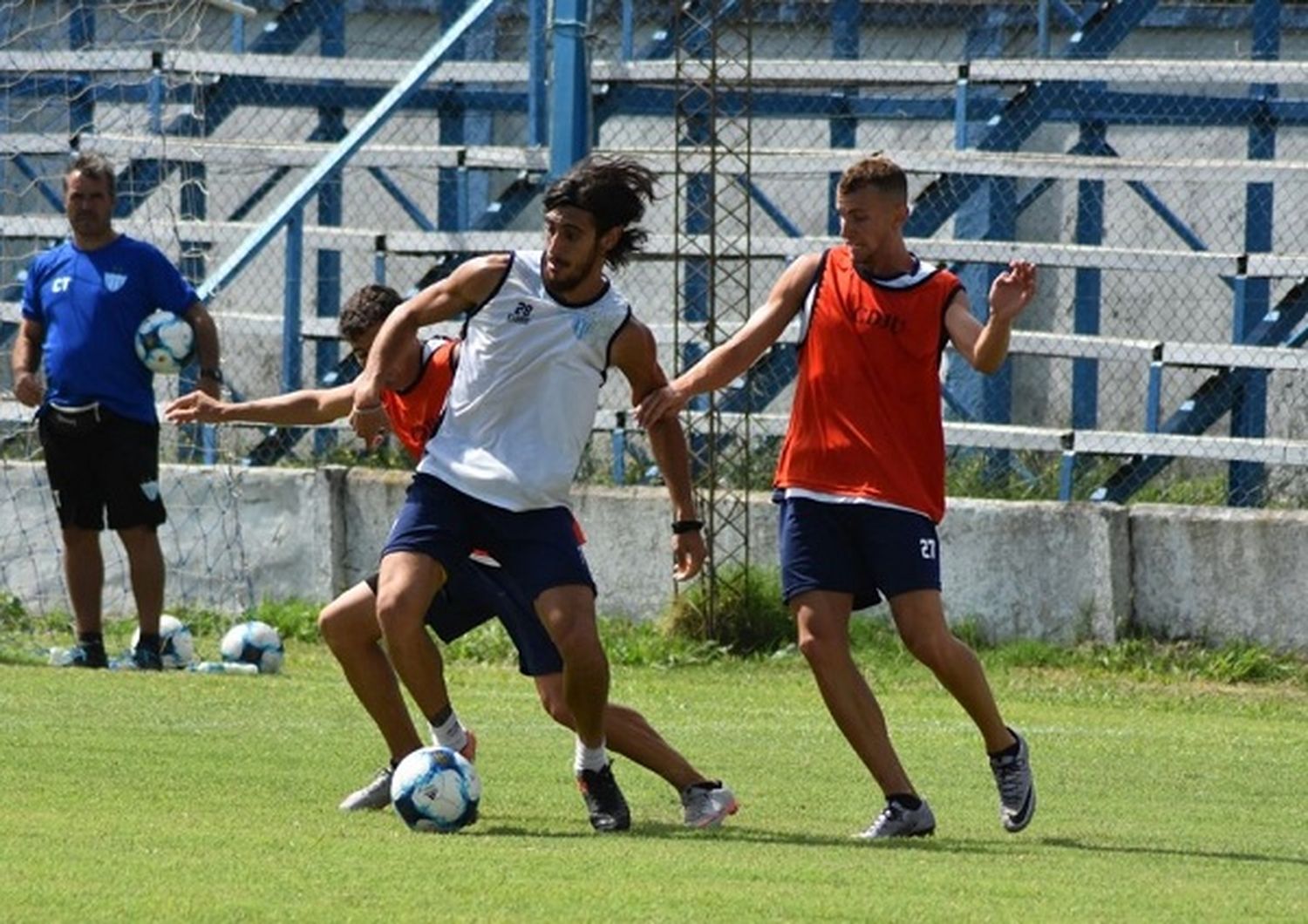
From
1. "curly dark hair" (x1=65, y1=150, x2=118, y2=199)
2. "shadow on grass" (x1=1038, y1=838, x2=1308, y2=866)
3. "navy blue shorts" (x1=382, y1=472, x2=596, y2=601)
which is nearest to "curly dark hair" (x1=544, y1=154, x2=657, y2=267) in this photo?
"navy blue shorts" (x1=382, y1=472, x2=596, y2=601)

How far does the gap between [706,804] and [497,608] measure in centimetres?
89

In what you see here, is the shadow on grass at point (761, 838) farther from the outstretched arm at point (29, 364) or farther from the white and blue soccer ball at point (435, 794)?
the outstretched arm at point (29, 364)

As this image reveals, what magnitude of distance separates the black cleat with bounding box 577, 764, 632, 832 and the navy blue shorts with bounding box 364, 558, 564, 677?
1.28ft

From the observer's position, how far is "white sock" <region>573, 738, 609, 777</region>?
26.4 feet

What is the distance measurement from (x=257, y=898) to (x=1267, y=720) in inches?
297

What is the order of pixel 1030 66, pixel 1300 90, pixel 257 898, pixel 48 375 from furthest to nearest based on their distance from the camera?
pixel 1300 90
pixel 1030 66
pixel 48 375
pixel 257 898

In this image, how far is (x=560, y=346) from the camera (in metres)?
8.02

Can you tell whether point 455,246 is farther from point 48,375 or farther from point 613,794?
point 613,794

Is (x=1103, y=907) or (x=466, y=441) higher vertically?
(x=466, y=441)

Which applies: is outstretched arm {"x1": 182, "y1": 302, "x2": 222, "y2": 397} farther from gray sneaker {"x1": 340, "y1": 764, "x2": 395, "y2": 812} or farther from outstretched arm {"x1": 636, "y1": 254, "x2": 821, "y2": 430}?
outstretched arm {"x1": 636, "y1": 254, "x2": 821, "y2": 430}

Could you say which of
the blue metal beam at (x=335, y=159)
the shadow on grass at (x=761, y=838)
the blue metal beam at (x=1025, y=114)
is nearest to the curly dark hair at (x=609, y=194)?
the shadow on grass at (x=761, y=838)

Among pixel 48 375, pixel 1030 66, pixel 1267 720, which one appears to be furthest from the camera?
pixel 1030 66

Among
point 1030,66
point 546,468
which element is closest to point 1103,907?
point 546,468

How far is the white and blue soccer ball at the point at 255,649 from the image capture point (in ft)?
43.1
